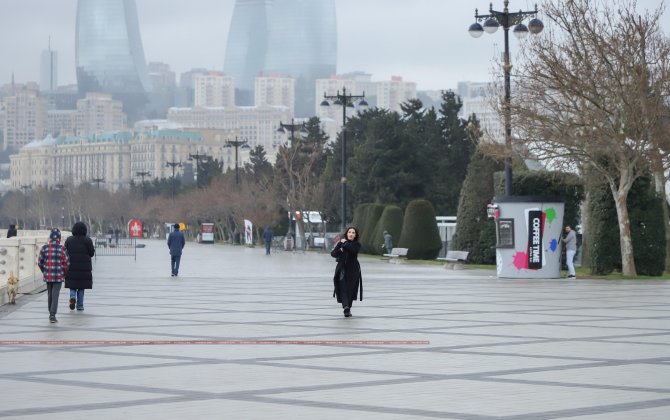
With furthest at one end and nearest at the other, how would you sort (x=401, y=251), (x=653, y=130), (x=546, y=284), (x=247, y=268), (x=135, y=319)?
(x=401, y=251), (x=247, y=268), (x=653, y=130), (x=546, y=284), (x=135, y=319)

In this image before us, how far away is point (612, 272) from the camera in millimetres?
40406

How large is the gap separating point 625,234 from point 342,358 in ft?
75.5

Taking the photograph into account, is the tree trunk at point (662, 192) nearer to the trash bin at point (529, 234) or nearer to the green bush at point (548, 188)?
the green bush at point (548, 188)

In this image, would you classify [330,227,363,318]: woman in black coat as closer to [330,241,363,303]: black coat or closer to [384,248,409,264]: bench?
[330,241,363,303]: black coat

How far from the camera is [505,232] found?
1468 inches

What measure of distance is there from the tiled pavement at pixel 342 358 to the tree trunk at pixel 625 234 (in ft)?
29.3

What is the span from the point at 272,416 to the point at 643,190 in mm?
28838

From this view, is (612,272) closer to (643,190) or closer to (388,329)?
(643,190)

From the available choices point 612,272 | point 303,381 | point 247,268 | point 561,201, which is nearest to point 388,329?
point 303,381

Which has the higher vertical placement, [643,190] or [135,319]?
[643,190]

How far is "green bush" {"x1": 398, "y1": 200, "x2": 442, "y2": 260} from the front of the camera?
184 ft

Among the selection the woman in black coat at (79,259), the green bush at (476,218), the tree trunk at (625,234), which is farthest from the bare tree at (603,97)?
the woman in black coat at (79,259)

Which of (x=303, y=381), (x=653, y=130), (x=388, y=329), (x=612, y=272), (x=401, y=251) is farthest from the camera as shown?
(x=401, y=251)

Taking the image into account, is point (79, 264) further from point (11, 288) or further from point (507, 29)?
point (507, 29)
